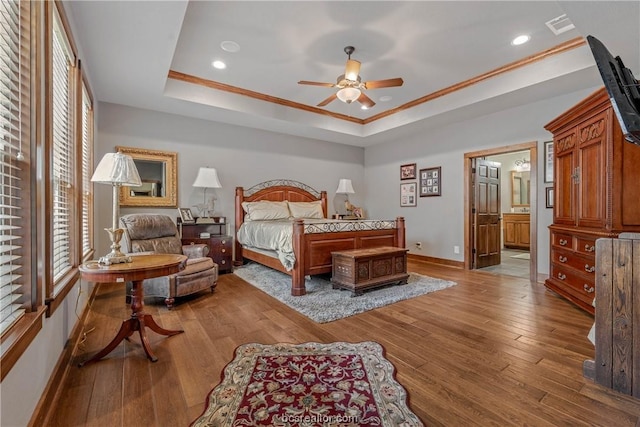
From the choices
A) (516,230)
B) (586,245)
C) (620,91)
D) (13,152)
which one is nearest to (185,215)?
(13,152)

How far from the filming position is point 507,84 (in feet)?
12.5

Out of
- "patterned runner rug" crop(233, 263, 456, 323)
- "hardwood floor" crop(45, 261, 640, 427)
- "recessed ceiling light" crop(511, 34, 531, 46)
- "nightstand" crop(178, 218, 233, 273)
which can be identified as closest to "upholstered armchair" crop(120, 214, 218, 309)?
"hardwood floor" crop(45, 261, 640, 427)

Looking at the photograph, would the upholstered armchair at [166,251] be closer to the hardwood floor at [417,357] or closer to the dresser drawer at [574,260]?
the hardwood floor at [417,357]

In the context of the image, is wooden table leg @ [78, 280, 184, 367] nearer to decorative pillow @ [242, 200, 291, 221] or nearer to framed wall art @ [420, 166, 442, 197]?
decorative pillow @ [242, 200, 291, 221]

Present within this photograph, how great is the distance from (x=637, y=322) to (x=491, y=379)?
0.83 metres

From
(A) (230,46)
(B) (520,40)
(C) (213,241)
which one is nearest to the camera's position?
(B) (520,40)

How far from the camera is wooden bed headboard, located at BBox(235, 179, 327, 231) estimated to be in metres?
5.26

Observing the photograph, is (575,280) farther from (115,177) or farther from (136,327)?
(115,177)

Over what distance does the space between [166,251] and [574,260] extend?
4505 millimetres

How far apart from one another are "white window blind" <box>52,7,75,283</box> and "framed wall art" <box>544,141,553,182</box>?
17.6 ft

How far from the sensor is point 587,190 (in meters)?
2.83

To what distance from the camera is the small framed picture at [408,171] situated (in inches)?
233

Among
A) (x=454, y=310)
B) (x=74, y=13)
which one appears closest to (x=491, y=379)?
(x=454, y=310)

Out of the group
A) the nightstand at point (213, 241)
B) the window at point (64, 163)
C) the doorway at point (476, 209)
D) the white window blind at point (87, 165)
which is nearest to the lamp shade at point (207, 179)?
the nightstand at point (213, 241)
